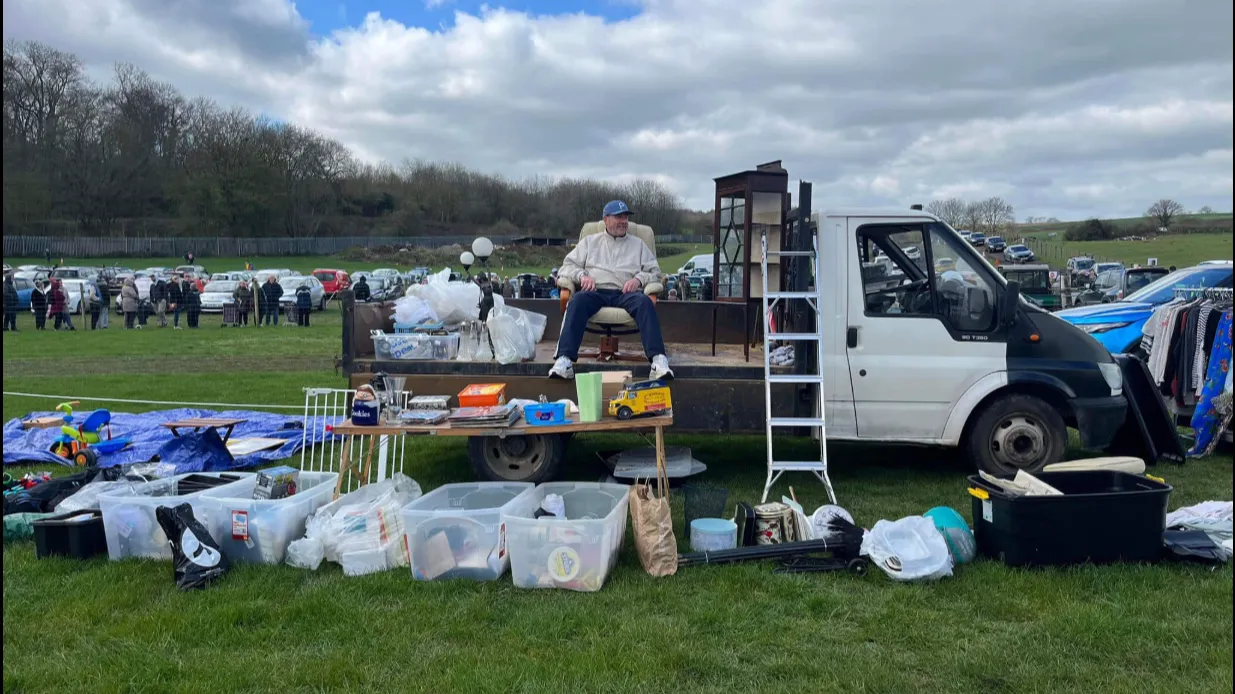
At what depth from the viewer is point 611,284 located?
6.61 meters

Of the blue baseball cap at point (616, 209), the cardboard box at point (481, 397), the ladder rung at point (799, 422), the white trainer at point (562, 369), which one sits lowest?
the ladder rung at point (799, 422)

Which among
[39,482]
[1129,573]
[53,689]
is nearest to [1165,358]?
[1129,573]

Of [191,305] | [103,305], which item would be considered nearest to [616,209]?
[191,305]

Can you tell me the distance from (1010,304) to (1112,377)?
3.31ft

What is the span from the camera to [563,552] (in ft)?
13.8

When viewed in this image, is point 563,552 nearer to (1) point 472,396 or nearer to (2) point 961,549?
(1) point 472,396

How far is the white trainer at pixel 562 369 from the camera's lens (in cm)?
574

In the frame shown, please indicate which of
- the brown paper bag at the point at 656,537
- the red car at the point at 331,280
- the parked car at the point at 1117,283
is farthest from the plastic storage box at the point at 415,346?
the red car at the point at 331,280

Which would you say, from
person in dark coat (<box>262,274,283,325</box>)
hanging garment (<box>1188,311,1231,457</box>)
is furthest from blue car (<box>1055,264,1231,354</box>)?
person in dark coat (<box>262,274,283,325</box>)

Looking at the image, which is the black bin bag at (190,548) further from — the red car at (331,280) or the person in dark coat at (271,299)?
the red car at (331,280)

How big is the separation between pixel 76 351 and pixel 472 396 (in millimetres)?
14522

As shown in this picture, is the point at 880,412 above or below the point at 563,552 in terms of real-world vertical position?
above

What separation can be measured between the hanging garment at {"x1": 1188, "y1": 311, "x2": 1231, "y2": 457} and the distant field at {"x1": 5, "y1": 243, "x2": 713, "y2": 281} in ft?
131

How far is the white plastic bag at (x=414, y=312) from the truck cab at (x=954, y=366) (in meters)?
3.03
